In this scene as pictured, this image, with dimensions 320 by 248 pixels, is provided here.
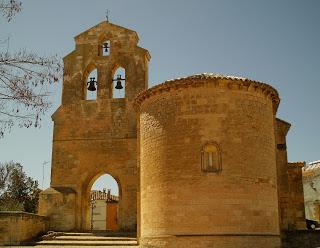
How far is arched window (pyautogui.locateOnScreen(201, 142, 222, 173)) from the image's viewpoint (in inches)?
490

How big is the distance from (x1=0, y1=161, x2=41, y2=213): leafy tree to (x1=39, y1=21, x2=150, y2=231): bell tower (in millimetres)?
16033

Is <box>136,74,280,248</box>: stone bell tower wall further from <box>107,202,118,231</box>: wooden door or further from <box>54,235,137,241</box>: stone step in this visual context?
<box>107,202,118,231</box>: wooden door

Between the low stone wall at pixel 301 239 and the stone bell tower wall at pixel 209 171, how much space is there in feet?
6.55

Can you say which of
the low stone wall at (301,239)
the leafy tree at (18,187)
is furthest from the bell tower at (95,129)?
the leafy tree at (18,187)

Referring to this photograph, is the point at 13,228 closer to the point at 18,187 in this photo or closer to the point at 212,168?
the point at 212,168

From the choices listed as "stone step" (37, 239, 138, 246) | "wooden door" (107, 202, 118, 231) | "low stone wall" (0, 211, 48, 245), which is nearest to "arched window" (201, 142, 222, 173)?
→ "stone step" (37, 239, 138, 246)

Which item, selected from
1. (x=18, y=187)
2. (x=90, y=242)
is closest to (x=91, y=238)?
(x=90, y=242)

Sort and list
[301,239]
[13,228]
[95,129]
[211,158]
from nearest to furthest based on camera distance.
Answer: [211,158]
[301,239]
[13,228]
[95,129]

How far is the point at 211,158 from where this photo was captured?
12547mm

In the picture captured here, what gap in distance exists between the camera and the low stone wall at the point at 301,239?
1456 centimetres

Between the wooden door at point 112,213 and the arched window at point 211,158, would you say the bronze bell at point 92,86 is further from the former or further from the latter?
the wooden door at point 112,213

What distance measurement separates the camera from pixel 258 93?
13.6 metres

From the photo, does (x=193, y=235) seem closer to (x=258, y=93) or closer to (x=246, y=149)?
(x=246, y=149)

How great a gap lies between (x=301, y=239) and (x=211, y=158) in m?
4.93
